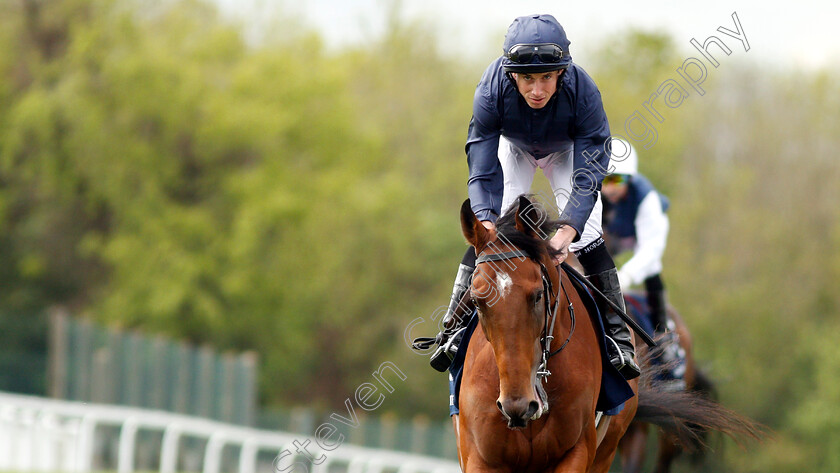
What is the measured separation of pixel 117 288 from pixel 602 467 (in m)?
28.3

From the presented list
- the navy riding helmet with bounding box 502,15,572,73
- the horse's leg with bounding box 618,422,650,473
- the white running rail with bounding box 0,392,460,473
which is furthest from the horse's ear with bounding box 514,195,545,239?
the white running rail with bounding box 0,392,460,473

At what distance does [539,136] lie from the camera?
5855mm

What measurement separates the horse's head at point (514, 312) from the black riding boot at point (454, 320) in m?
0.61

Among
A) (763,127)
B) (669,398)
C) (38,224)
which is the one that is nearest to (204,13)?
(38,224)

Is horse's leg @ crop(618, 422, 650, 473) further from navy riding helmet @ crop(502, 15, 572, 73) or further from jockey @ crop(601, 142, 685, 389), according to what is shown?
navy riding helmet @ crop(502, 15, 572, 73)

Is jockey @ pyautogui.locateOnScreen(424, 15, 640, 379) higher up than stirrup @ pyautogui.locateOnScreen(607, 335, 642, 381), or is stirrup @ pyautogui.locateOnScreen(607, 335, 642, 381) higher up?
jockey @ pyautogui.locateOnScreen(424, 15, 640, 379)

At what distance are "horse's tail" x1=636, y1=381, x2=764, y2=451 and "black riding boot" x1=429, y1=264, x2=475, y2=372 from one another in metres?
1.47

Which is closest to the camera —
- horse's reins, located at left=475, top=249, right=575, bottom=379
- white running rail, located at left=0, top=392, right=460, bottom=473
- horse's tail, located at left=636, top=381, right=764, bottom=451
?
horse's reins, located at left=475, top=249, right=575, bottom=379

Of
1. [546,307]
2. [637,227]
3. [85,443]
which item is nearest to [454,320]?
[546,307]

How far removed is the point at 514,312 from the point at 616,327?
147 cm

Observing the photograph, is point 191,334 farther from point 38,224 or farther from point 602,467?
point 602,467

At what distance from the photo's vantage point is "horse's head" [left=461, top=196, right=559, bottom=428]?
4816mm

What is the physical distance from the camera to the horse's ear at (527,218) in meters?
5.15

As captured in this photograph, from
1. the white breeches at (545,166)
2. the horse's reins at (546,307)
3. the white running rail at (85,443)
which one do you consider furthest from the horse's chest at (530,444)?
→ the white running rail at (85,443)
